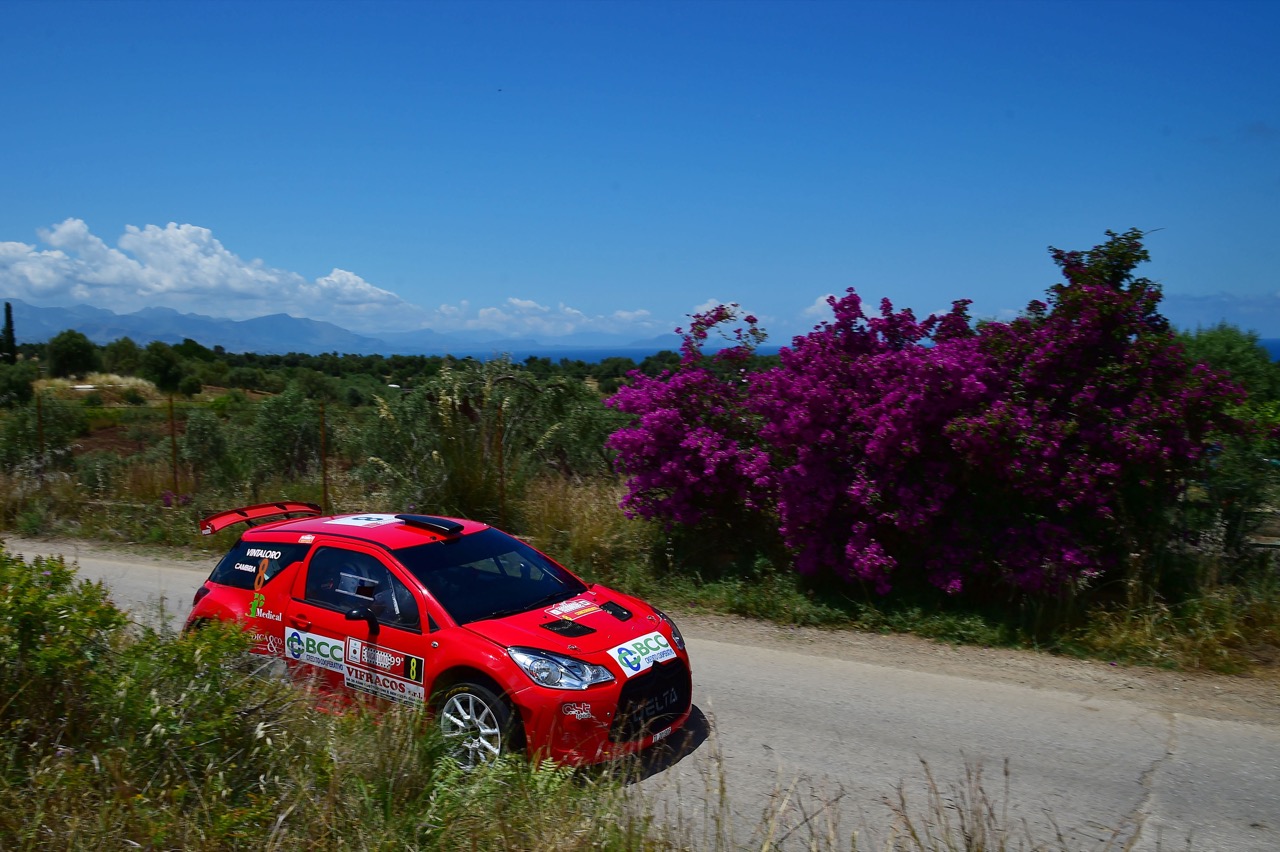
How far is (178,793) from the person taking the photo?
3881mm

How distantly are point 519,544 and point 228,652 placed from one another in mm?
3060

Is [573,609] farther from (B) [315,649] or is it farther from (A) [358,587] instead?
(B) [315,649]

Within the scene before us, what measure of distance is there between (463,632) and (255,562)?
93.0 inches

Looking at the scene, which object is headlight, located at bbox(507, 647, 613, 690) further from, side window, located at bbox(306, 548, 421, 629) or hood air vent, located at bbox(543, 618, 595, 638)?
side window, located at bbox(306, 548, 421, 629)

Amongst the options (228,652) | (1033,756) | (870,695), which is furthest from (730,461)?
(228,652)

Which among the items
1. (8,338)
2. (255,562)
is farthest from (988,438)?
(8,338)

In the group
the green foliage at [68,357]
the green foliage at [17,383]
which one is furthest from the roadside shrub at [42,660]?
the green foliage at [68,357]

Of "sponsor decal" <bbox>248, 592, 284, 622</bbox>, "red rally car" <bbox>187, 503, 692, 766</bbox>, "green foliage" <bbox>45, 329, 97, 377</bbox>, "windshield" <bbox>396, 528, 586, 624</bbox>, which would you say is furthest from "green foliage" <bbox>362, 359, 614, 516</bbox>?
"green foliage" <bbox>45, 329, 97, 377</bbox>

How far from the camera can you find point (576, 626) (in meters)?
6.46

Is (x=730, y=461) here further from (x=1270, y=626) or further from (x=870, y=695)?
(x=1270, y=626)

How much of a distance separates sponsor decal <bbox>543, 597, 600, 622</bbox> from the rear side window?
2.05 meters

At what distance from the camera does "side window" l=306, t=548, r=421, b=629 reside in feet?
21.4

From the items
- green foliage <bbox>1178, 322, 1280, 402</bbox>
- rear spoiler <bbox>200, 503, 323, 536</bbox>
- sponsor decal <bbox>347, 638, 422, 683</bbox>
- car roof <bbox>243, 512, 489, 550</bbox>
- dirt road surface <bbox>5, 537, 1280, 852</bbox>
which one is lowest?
dirt road surface <bbox>5, 537, 1280, 852</bbox>

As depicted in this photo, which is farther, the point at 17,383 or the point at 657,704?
the point at 17,383
